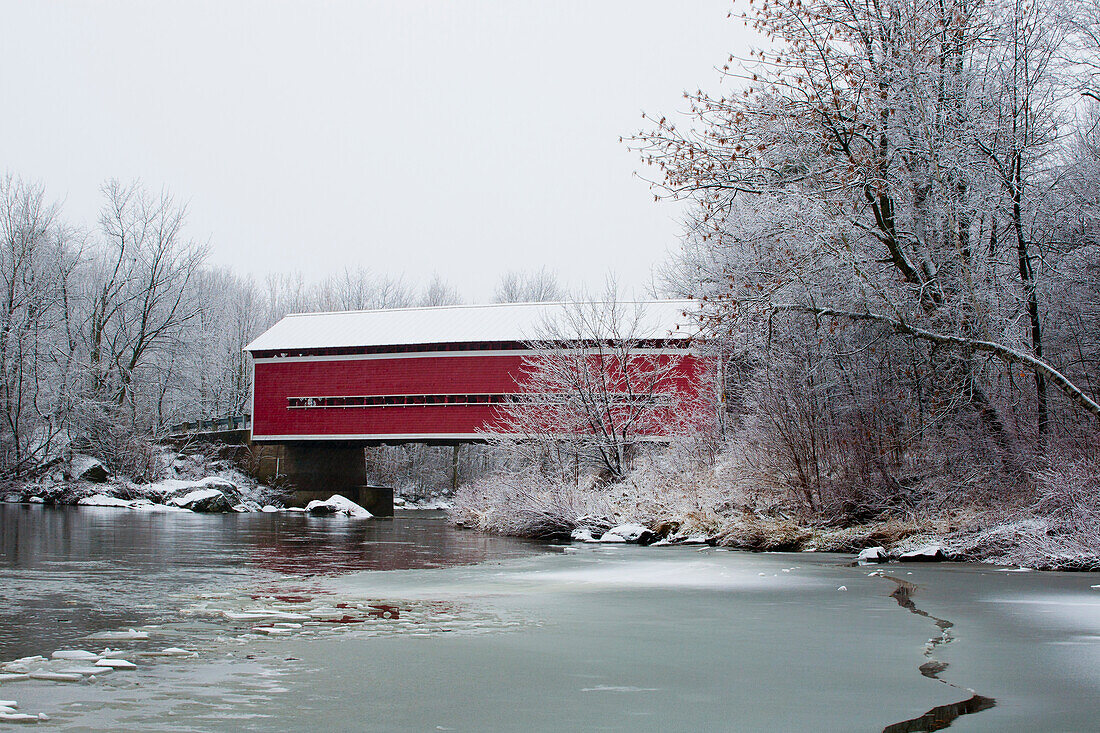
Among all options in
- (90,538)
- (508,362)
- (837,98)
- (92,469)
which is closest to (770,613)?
(837,98)

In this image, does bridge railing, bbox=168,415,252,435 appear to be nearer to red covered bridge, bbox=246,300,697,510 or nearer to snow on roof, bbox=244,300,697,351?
red covered bridge, bbox=246,300,697,510

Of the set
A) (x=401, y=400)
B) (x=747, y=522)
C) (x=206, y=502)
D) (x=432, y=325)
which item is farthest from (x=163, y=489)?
(x=747, y=522)

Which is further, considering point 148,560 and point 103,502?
point 103,502

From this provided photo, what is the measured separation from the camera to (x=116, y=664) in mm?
4715

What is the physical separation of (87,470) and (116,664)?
33358 millimetres

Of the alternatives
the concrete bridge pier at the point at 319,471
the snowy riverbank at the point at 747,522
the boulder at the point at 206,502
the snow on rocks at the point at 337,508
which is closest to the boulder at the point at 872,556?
the snowy riverbank at the point at 747,522

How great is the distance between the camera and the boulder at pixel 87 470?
3441cm

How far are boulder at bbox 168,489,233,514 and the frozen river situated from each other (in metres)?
21.7

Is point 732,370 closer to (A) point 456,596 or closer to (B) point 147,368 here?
(A) point 456,596

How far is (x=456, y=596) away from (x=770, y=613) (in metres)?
2.73

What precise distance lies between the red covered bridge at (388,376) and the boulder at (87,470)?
5.65 m

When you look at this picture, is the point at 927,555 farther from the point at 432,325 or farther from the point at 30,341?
the point at 30,341

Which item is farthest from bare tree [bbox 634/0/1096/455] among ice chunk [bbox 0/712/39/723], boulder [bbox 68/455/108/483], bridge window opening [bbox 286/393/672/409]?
boulder [bbox 68/455/108/483]

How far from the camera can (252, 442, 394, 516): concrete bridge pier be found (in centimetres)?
3503
